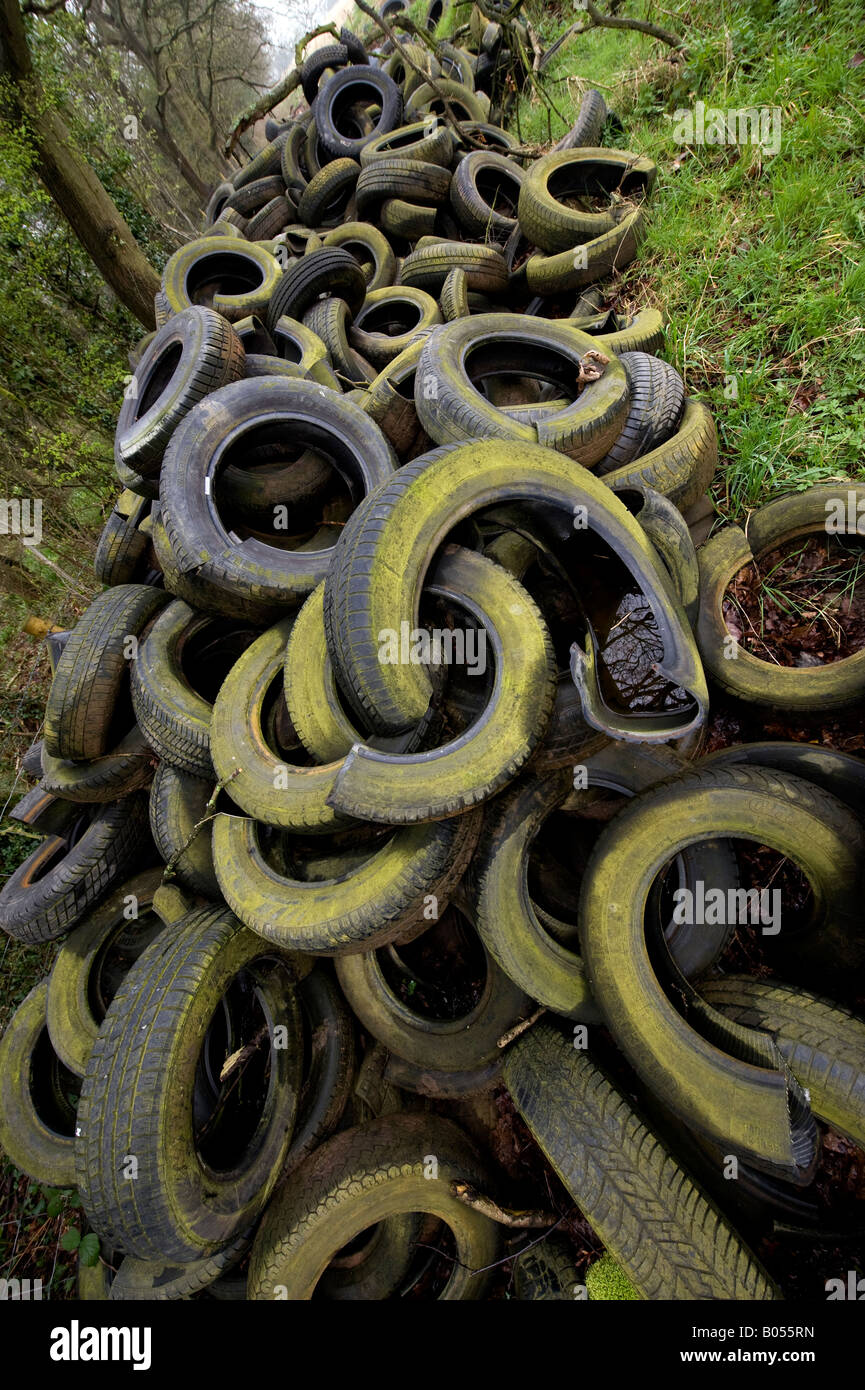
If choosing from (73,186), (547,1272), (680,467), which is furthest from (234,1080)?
(73,186)

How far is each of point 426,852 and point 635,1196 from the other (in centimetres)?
121

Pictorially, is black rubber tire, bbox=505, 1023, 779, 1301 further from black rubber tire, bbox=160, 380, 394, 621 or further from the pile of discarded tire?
black rubber tire, bbox=160, 380, 394, 621

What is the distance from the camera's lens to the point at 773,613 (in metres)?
2.75

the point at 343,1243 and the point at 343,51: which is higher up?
the point at 343,51

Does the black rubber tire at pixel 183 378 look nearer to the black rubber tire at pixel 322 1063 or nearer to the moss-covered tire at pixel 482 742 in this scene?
the moss-covered tire at pixel 482 742

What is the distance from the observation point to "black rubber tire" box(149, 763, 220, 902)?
280cm

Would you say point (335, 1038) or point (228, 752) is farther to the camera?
point (335, 1038)

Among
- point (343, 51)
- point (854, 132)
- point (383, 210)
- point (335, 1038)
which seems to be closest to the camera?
point (335, 1038)

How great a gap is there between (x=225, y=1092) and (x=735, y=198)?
5.82 meters

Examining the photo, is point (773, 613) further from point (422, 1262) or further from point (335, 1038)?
point (422, 1262)

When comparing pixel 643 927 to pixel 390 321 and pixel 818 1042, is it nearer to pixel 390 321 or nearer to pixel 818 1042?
pixel 818 1042

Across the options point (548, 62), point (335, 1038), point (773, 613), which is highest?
point (548, 62)

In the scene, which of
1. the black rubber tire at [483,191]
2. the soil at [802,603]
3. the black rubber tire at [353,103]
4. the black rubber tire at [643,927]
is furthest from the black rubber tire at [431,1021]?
the black rubber tire at [353,103]
